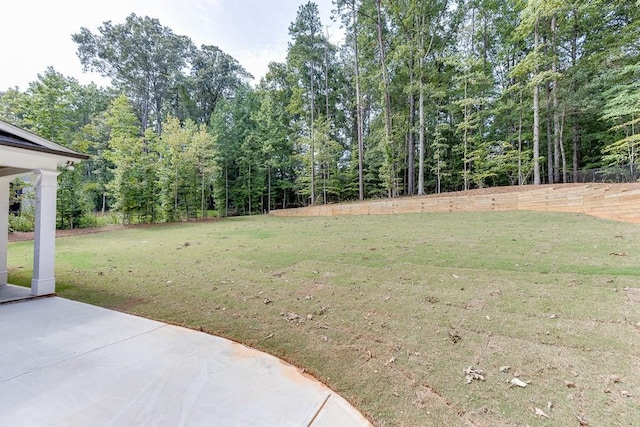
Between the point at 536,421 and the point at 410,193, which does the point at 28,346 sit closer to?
the point at 536,421

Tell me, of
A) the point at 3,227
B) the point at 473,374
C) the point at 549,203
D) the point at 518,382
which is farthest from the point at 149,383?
the point at 549,203

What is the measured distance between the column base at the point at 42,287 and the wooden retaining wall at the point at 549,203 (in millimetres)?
10240

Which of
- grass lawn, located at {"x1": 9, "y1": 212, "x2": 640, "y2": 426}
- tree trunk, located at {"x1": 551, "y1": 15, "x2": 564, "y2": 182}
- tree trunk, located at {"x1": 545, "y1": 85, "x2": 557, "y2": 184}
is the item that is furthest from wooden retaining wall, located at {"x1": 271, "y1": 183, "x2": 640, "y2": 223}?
tree trunk, located at {"x1": 545, "y1": 85, "x2": 557, "y2": 184}

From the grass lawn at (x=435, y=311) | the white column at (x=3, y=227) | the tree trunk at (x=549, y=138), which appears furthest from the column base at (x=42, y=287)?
the tree trunk at (x=549, y=138)

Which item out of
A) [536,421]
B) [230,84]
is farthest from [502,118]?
[230,84]

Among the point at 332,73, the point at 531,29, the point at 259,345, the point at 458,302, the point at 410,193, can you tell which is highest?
the point at 332,73

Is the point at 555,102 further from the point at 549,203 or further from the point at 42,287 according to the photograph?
the point at 42,287

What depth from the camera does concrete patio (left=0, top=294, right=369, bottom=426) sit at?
5.14 ft

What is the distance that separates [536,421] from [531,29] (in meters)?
17.4

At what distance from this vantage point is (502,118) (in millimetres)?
16328

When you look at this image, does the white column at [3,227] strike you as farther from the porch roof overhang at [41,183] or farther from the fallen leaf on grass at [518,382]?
the fallen leaf on grass at [518,382]

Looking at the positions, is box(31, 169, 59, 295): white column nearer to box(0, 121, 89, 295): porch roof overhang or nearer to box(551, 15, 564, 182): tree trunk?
box(0, 121, 89, 295): porch roof overhang

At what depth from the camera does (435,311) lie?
279 cm

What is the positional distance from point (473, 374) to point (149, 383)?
2333 millimetres
